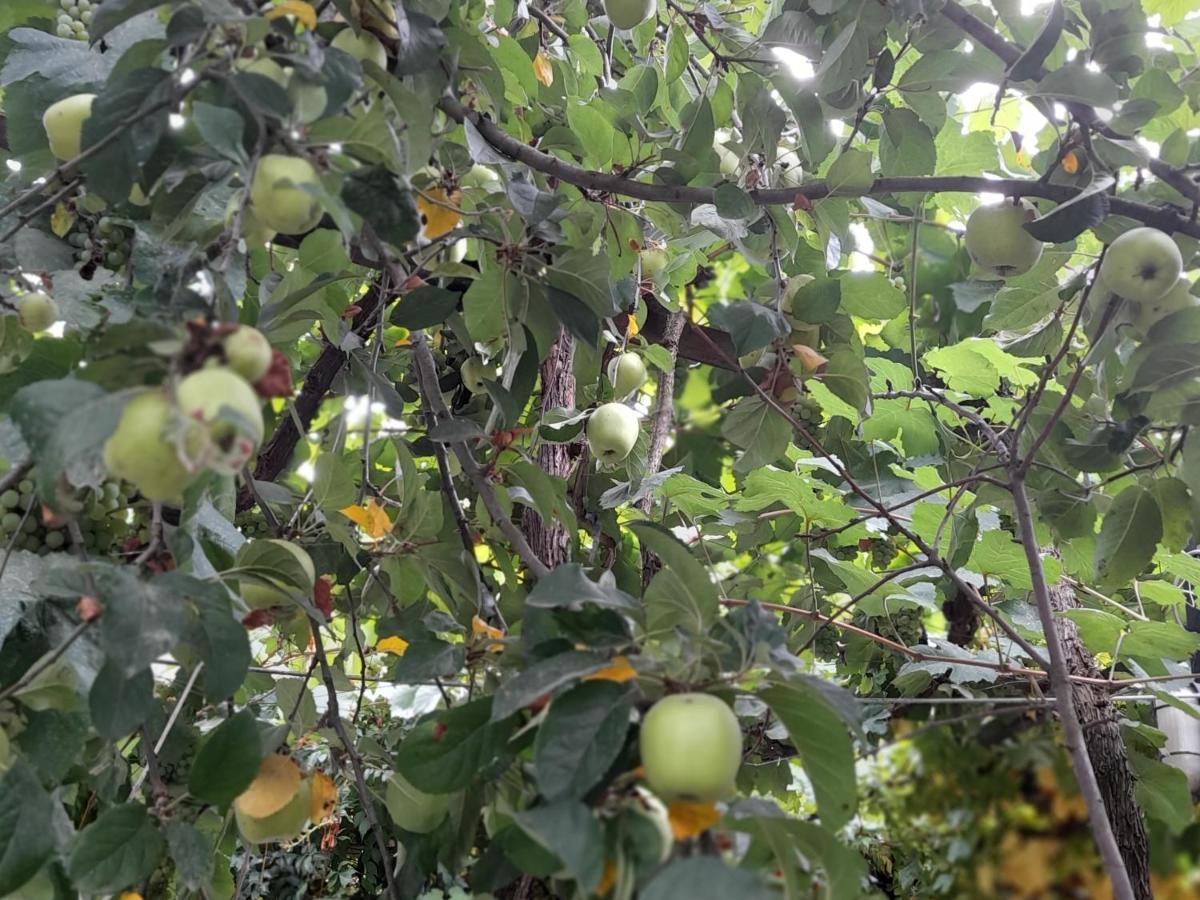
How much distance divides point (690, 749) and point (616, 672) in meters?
0.08

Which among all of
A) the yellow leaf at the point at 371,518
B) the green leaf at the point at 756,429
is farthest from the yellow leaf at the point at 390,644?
the green leaf at the point at 756,429

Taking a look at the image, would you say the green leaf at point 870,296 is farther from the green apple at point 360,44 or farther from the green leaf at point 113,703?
the green leaf at point 113,703

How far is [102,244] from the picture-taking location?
1.01 m

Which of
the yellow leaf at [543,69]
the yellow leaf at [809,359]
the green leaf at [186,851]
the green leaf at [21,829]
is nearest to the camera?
the green leaf at [21,829]

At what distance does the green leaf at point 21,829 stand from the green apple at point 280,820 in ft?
0.81

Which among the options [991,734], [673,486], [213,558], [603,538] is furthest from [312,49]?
[991,734]

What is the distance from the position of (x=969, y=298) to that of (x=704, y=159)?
18.3 inches

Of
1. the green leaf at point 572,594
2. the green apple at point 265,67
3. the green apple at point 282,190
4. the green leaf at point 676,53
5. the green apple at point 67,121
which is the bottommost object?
the green leaf at point 572,594

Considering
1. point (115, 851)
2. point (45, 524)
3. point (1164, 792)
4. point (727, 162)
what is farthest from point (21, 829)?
point (1164, 792)

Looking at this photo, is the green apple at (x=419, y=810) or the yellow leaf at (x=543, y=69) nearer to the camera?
the green apple at (x=419, y=810)

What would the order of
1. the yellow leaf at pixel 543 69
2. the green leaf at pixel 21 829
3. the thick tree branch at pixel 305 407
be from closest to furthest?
the green leaf at pixel 21 829 < the yellow leaf at pixel 543 69 < the thick tree branch at pixel 305 407

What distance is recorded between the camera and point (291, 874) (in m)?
2.32

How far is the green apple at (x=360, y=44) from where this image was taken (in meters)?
0.85

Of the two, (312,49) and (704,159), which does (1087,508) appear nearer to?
(704,159)
